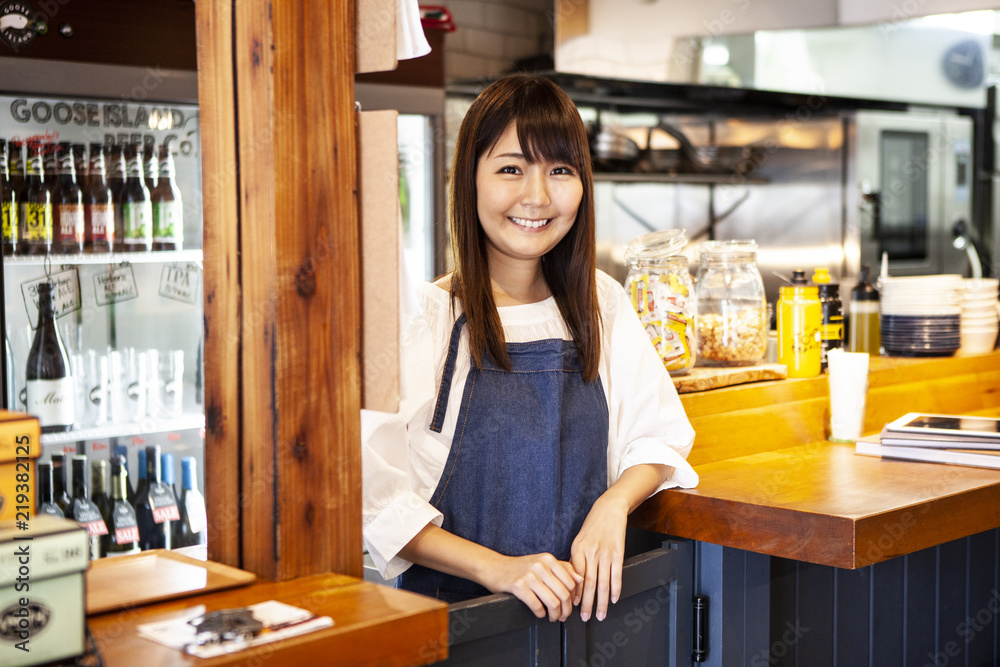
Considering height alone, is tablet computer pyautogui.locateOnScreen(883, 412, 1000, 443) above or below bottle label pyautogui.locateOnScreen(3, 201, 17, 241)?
below

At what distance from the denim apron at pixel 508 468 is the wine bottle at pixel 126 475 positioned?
4.59 ft

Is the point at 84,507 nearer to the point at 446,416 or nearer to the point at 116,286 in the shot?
the point at 116,286

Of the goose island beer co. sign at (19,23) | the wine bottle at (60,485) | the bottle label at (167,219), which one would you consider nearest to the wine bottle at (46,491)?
the wine bottle at (60,485)

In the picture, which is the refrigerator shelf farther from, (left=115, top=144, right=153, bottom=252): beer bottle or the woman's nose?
the woman's nose

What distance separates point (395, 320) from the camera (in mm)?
1186

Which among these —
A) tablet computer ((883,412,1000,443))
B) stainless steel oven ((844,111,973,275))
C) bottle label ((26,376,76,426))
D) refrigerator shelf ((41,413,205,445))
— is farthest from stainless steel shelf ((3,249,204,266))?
stainless steel oven ((844,111,973,275))

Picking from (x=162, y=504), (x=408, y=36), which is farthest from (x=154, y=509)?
(x=408, y=36)

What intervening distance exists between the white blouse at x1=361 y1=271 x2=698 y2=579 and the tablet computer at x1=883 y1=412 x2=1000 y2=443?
0.58m

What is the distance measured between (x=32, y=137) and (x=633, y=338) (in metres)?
1.65

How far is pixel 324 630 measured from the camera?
958mm

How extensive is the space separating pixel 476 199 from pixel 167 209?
4.76 ft

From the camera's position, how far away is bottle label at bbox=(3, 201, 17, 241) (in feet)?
8.29

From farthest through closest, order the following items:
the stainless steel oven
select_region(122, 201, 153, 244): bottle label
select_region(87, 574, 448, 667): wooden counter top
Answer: the stainless steel oven < select_region(122, 201, 153, 244): bottle label < select_region(87, 574, 448, 667): wooden counter top

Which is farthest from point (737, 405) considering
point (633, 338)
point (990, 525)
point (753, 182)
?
point (753, 182)
